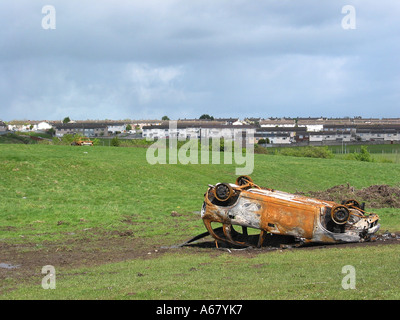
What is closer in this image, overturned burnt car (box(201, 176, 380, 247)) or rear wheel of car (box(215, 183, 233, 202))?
overturned burnt car (box(201, 176, 380, 247))

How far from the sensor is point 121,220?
25922 millimetres

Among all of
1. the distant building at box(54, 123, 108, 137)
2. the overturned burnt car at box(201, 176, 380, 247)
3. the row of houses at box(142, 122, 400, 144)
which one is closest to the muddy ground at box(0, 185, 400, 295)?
the overturned burnt car at box(201, 176, 380, 247)

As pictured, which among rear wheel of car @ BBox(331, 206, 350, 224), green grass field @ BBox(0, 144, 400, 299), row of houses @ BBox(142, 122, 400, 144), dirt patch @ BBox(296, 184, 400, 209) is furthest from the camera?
row of houses @ BBox(142, 122, 400, 144)

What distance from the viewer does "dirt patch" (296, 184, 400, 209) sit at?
31.9 m

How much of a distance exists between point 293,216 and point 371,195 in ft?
64.6

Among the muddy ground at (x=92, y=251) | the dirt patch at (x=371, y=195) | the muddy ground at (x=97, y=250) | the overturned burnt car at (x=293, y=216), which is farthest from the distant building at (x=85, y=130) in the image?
the overturned burnt car at (x=293, y=216)

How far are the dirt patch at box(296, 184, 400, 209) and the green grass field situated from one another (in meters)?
2.92

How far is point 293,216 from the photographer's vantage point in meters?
16.2

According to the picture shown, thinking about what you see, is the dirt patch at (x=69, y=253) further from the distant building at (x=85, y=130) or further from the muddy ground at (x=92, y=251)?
the distant building at (x=85, y=130)

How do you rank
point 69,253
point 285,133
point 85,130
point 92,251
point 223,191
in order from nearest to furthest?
1. point 223,191
2. point 69,253
3. point 92,251
4. point 285,133
5. point 85,130

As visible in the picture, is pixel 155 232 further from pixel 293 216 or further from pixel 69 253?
pixel 293 216

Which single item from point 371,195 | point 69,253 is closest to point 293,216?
point 69,253

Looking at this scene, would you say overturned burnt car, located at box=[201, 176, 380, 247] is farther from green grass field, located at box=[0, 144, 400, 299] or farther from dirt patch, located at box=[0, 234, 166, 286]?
dirt patch, located at box=[0, 234, 166, 286]
